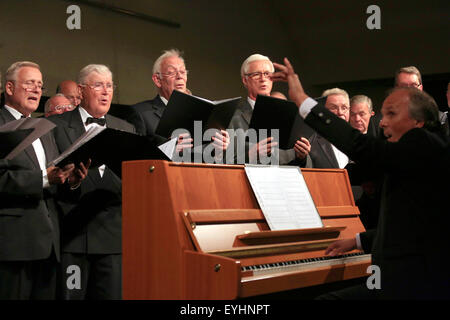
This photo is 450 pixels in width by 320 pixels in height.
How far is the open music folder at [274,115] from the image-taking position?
10.0 ft

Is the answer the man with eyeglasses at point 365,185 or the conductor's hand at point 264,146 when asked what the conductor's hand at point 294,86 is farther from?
the man with eyeglasses at point 365,185

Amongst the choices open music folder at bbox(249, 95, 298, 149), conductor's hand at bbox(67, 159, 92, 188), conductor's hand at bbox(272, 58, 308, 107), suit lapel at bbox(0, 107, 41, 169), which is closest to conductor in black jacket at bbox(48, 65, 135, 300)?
conductor's hand at bbox(67, 159, 92, 188)

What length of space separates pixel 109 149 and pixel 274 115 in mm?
917

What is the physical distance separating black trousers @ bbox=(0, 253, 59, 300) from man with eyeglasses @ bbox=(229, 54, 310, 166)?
49.8 inches

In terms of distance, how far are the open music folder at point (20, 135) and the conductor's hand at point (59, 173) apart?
273 mm

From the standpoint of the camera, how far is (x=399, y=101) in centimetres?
235

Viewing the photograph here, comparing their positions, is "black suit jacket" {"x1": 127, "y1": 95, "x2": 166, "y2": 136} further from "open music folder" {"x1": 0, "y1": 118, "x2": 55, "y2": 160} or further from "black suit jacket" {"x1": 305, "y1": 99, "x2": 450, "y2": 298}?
"black suit jacket" {"x1": 305, "y1": 99, "x2": 450, "y2": 298}

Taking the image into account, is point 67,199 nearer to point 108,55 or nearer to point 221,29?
point 108,55

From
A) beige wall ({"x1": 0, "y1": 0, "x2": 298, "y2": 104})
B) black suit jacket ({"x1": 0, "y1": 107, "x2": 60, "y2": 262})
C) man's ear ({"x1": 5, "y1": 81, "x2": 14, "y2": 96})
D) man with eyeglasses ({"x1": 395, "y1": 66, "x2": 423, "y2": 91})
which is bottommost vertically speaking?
black suit jacket ({"x1": 0, "y1": 107, "x2": 60, "y2": 262})

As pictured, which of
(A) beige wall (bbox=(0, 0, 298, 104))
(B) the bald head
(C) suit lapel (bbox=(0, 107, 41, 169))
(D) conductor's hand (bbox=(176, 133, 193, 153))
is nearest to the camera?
(D) conductor's hand (bbox=(176, 133, 193, 153))

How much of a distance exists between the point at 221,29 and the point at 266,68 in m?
4.43

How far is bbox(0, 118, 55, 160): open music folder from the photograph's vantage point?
8.93ft

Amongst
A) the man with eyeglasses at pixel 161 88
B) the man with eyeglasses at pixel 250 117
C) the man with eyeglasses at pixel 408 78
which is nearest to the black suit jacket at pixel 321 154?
the man with eyeglasses at pixel 250 117

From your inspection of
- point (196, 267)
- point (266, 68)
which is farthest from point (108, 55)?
point (196, 267)
